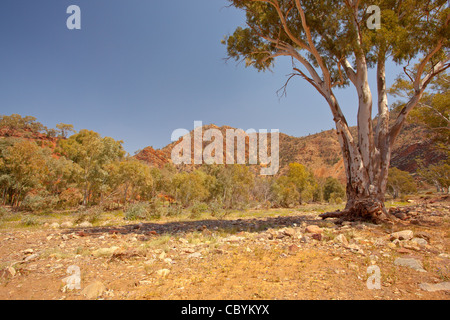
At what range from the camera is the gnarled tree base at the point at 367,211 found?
6.88m

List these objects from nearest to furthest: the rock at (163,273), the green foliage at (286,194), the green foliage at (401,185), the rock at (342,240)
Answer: the rock at (163,273), the rock at (342,240), the green foliage at (401,185), the green foliage at (286,194)

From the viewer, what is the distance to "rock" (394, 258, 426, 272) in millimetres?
3215

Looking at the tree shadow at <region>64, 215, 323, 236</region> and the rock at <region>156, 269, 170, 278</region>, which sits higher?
the rock at <region>156, 269, 170, 278</region>

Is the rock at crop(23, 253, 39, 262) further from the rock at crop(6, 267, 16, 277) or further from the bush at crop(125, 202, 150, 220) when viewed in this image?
the bush at crop(125, 202, 150, 220)

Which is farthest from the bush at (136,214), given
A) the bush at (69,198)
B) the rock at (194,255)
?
the bush at (69,198)

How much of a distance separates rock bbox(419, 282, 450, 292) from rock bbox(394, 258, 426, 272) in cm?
54

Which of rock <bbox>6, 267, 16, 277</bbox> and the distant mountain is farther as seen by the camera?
the distant mountain

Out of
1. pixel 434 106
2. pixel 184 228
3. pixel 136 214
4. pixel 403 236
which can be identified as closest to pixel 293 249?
pixel 403 236

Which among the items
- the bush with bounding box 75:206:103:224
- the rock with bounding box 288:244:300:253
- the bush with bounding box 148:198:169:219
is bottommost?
the bush with bounding box 148:198:169:219

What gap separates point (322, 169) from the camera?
77.4m

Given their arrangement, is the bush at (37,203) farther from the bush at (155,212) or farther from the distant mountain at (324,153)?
the distant mountain at (324,153)

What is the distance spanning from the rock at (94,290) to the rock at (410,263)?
445 cm

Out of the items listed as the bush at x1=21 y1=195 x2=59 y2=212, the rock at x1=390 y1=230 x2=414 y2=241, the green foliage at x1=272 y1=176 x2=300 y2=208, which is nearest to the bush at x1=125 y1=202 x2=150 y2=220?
the rock at x1=390 y1=230 x2=414 y2=241
